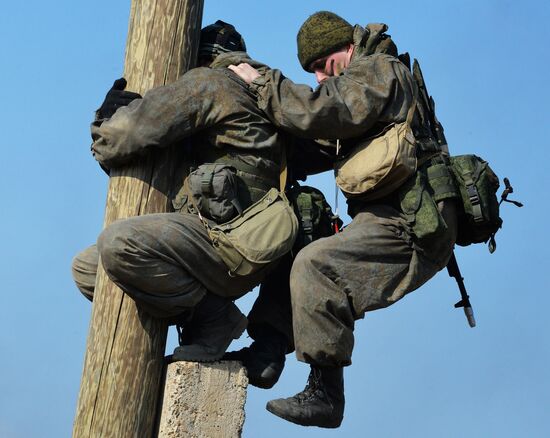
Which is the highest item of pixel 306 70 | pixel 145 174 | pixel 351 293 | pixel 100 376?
pixel 306 70

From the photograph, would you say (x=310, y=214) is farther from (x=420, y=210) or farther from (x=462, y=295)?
(x=462, y=295)

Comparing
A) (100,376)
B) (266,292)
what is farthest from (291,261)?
(100,376)

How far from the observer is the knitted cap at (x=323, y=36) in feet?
24.6

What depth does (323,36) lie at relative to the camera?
7500 mm

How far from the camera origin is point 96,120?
23.2 ft

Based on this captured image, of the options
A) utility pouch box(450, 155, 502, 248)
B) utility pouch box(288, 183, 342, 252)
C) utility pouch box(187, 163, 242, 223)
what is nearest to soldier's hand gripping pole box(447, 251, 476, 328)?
utility pouch box(450, 155, 502, 248)

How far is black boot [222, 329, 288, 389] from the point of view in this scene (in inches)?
284

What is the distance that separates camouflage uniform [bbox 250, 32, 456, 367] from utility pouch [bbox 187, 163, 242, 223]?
46 centimetres

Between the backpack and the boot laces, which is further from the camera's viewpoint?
the backpack

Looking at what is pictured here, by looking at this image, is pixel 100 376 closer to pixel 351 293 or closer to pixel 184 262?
pixel 184 262

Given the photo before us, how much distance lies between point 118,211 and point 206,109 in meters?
0.80

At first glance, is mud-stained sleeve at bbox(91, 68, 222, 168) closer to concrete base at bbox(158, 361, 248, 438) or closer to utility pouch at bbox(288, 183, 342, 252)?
utility pouch at bbox(288, 183, 342, 252)

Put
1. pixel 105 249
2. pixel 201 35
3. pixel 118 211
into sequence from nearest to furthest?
pixel 105 249 < pixel 118 211 < pixel 201 35

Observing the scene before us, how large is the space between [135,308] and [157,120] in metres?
A: 1.10
